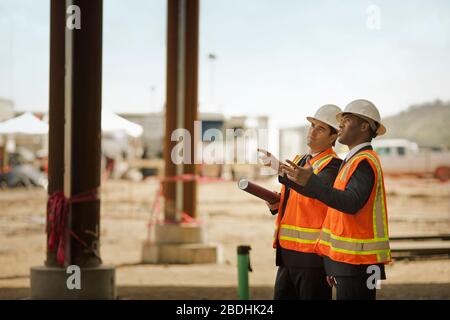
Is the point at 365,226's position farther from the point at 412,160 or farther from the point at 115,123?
the point at 412,160

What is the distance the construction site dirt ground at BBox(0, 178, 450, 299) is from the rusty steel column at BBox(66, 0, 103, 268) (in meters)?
1.46

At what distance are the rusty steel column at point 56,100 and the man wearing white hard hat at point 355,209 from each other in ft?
15.3

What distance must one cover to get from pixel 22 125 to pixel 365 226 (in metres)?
4.93

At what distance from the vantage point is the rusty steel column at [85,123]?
817cm

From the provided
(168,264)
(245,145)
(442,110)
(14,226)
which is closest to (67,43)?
(245,145)

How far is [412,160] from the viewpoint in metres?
40.5

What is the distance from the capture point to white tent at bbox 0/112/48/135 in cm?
780

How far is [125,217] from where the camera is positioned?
22828 millimetres

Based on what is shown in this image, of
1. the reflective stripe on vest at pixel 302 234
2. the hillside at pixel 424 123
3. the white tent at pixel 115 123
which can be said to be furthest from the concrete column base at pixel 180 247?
the hillside at pixel 424 123

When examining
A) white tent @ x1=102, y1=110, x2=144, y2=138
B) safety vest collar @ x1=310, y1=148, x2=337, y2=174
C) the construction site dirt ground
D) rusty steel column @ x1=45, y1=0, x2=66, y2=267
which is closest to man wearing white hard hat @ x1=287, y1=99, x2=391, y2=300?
safety vest collar @ x1=310, y1=148, x2=337, y2=174

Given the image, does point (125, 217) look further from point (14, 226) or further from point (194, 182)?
point (194, 182)

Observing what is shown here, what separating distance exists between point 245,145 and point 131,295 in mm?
5905

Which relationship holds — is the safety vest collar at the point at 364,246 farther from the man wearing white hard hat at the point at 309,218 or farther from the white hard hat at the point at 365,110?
the white hard hat at the point at 365,110
